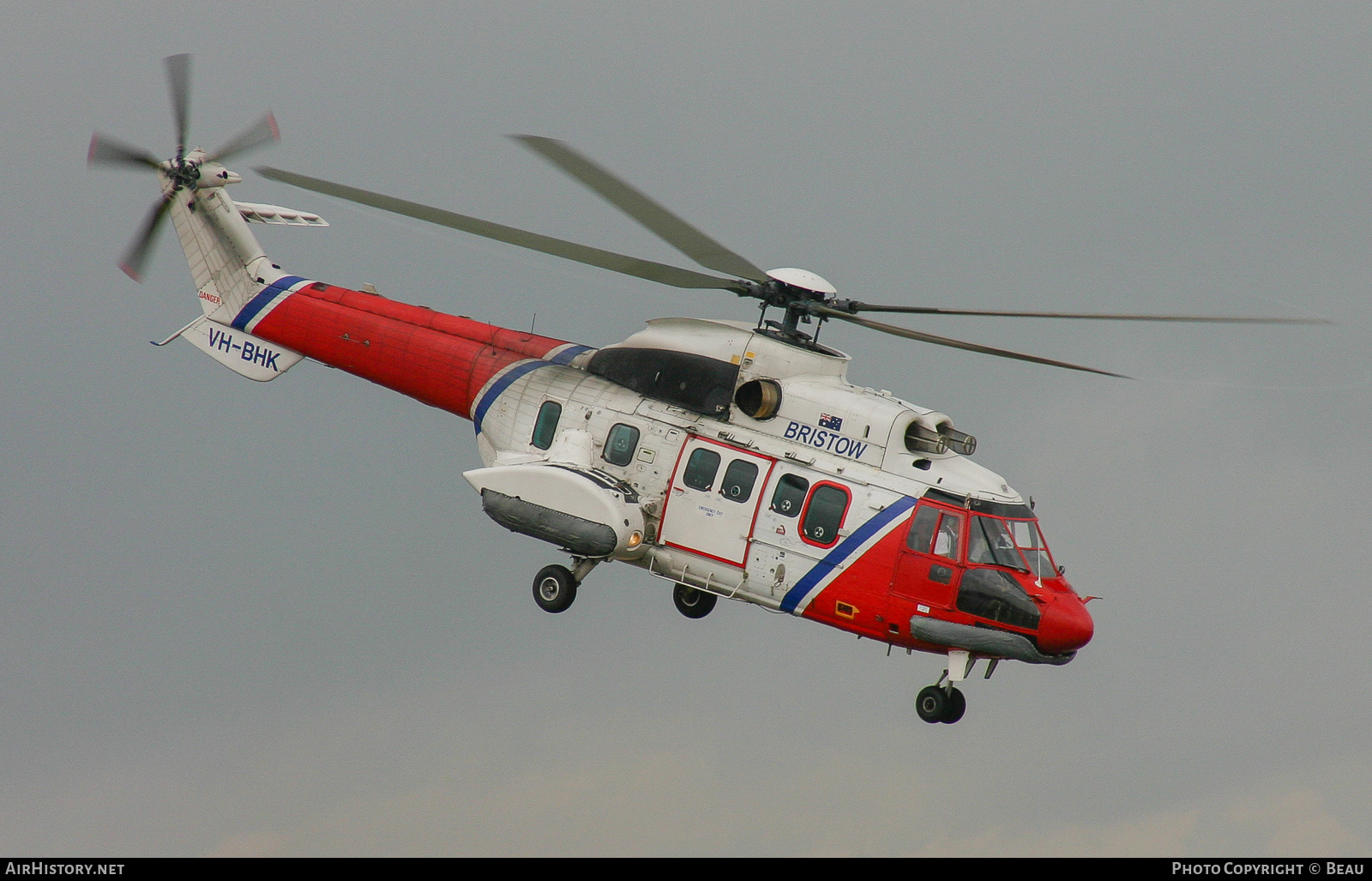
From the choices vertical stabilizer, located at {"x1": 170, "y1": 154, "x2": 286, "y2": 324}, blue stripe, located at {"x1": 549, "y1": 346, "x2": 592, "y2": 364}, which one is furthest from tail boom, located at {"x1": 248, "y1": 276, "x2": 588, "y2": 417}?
vertical stabilizer, located at {"x1": 170, "y1": 154, "x2": 286, "y2": 324}

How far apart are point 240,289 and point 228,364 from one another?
1232mm

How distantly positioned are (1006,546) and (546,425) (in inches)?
266

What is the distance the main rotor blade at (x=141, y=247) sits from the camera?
2302cm

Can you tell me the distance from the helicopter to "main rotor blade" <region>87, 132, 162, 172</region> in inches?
198

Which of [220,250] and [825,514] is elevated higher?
[220,250]

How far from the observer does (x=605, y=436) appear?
20.5 m

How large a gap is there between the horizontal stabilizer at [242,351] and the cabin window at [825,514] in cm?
924

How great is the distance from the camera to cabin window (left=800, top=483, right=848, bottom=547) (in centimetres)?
1884

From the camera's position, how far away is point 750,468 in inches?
763

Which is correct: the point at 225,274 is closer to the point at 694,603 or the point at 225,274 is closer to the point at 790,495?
the point at 694,603

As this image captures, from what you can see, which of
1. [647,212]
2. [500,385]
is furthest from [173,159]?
[647,212]

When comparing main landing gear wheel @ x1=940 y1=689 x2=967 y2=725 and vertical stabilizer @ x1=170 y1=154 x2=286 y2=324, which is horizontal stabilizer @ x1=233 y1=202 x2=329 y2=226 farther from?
main landing gear wheel @ x1=940 y1=689 x2=967 y2=725

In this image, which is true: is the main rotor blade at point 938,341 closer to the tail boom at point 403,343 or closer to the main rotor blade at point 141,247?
the tail boom at point 403,343

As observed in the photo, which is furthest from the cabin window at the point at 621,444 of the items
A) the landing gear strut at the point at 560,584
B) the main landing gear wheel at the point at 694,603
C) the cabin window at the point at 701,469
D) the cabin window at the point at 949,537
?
the cabin window at the point at 949,537
